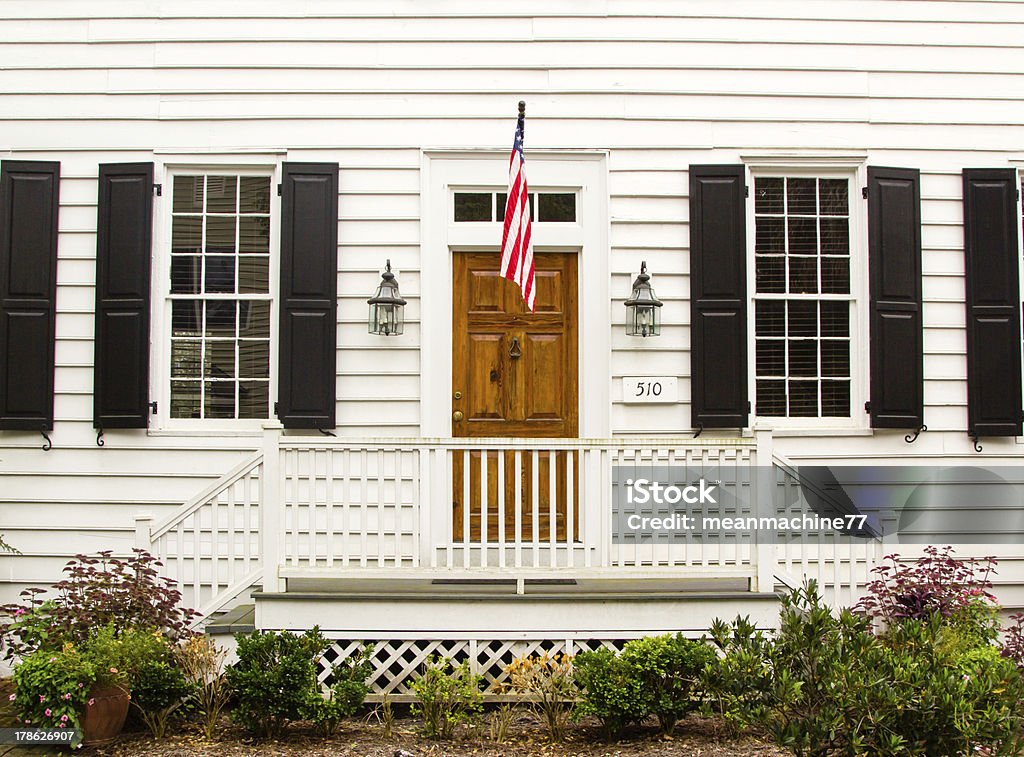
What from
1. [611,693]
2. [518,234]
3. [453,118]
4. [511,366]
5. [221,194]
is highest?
[453,118]

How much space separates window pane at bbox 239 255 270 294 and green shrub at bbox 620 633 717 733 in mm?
3665

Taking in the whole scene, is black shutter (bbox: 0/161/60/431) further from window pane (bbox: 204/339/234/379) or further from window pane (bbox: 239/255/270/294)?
window pane (bbox: 239/255/270/294)

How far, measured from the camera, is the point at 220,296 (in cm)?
670

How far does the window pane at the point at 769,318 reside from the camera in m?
6.76

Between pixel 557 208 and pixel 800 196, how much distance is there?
1.77 metres

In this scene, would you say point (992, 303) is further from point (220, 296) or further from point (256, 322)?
point (220, 296)

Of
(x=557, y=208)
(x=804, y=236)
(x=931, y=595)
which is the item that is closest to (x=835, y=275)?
(x=804, y=236)

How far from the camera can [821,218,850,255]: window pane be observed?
269 inches

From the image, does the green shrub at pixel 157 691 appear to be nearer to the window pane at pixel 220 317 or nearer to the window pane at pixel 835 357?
the window pane at pixel 220 317

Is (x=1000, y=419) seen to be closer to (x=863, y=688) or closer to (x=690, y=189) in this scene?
(x=690, y=189)

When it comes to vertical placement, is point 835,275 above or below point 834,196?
below

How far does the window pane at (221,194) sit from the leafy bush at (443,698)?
3.66m

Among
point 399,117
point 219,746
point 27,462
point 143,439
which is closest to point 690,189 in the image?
point 399,117

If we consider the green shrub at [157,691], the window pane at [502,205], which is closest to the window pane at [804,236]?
the window pane at [502,205]
